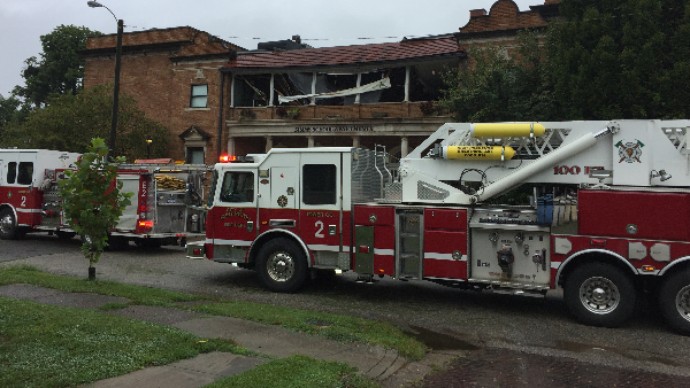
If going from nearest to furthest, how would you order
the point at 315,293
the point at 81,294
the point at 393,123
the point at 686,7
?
the point at 81,294
the point at 315,293
the point at 686,7
the point at 393,123

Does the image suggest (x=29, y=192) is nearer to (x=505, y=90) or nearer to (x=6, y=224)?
(x=6, y=224)

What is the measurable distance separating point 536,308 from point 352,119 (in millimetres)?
16861

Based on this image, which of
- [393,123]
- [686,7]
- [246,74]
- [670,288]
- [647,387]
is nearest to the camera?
[647,387]

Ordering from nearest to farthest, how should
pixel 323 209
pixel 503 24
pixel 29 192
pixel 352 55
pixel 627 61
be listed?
1. pixel 323 209
2. pixel 627 61
3. pixel 29 192
4. pixel 503 24
5. pixel 352 55

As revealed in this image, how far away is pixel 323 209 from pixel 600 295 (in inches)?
194

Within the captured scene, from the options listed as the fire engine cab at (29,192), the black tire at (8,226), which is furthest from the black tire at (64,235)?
the black tire at (8,226)

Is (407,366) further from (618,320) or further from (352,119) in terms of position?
(352,119)

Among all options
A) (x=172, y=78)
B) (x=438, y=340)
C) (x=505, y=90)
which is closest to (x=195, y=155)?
(x=172, y=78)

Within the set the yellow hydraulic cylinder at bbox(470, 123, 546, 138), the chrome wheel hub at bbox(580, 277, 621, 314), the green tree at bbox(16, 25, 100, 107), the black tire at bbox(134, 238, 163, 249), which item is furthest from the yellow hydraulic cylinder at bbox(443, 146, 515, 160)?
the green tree at bbox(16, 25, 100, 107)

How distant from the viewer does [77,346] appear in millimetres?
5949

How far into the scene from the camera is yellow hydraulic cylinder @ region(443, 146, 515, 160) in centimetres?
932

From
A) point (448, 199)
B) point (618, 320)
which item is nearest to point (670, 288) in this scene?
point (618, 320)

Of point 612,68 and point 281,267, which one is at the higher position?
point 612,68

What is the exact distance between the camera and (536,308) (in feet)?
32.0
